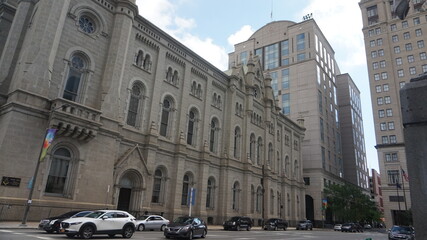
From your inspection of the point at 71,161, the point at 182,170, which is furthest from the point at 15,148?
the point at 182,170

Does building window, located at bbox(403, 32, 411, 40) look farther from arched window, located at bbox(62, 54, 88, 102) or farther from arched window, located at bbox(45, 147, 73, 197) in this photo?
arched window, located at bbox(45, 147, 73, 197)

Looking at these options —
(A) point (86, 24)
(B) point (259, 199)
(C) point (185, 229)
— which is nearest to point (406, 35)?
(B) point (259, 199)

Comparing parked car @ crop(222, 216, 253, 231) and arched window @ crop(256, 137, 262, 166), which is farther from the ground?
arched window @ crop(256, 137, 262, 166)

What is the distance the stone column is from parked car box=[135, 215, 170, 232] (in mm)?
24520

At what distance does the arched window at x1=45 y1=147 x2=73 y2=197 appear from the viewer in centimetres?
2381

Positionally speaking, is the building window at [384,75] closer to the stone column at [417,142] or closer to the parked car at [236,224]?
the parked car at [236,224]

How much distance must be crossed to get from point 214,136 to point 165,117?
923cm

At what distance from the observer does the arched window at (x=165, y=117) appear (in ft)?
115

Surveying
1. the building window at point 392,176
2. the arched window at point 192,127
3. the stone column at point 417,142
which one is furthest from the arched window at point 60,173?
the building window at point 392,176

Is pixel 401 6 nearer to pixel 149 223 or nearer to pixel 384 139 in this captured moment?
pixel 149 223

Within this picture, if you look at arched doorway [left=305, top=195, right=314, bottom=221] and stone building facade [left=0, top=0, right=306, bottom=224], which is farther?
arched doorway [left=305, top=195, right=314, bottom=221]

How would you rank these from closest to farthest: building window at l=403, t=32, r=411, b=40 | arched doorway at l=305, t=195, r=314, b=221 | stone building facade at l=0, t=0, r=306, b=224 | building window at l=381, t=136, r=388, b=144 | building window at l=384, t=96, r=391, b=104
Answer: stone building facade at l=0, t=0, r=306, b=224, arched doorway at l=305, t=195, r=314, b=221, building window at l=381, t=136, r=388, b=144, building window at l=384, t=96, r=391, b=104, building window at l=403, t=32, r=411, b=40

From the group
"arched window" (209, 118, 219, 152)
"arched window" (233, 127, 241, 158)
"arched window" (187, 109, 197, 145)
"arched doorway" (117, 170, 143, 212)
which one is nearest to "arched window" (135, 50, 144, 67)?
"arched window" (187, 109, 197, 145)

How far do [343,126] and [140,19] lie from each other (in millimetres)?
80277
